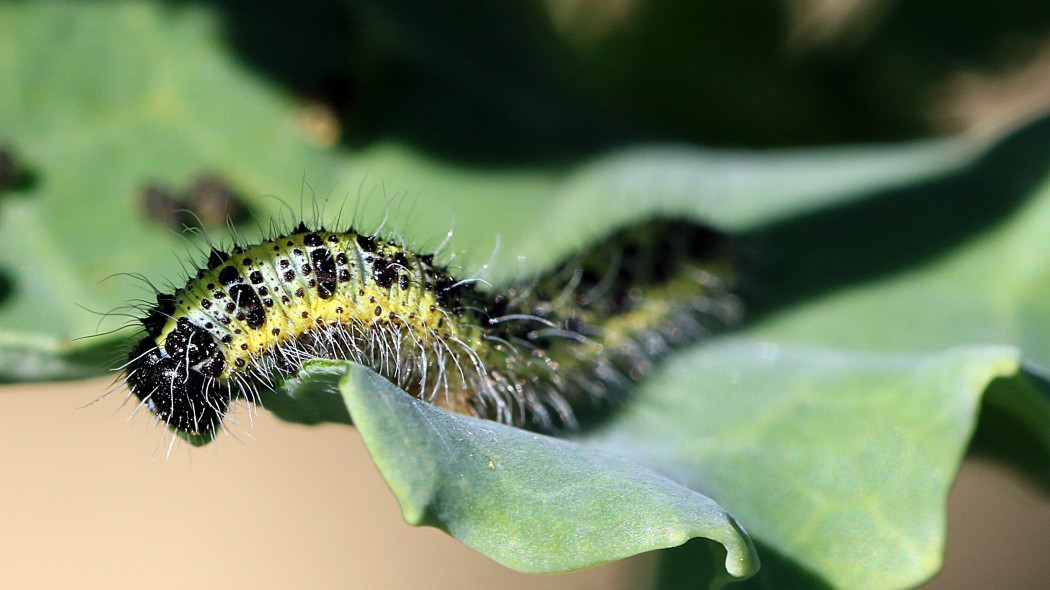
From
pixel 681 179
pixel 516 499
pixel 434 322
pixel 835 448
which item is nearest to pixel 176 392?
pixel 434 322

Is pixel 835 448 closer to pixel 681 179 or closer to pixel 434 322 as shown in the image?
pixel 434 322

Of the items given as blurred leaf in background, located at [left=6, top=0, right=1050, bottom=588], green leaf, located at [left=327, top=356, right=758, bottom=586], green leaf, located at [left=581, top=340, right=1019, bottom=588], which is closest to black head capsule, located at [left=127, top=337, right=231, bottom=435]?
blurred leaf in background, located at [left=6, top=0, right=1050, bottom=588]

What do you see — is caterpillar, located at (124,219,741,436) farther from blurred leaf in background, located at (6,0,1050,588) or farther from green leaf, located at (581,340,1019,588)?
green leaf, located at (581,340,1019,588)

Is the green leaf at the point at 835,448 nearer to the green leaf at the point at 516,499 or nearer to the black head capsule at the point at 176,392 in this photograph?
the green leaf at the point at 516,499

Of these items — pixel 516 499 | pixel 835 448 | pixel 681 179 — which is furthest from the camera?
pixel 681 179

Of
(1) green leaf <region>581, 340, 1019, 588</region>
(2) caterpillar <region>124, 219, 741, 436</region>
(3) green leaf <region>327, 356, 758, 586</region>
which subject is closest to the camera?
(3) green leaf <region>327, 356, 758, 586</region>

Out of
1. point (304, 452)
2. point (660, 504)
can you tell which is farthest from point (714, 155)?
point (304, 452)
